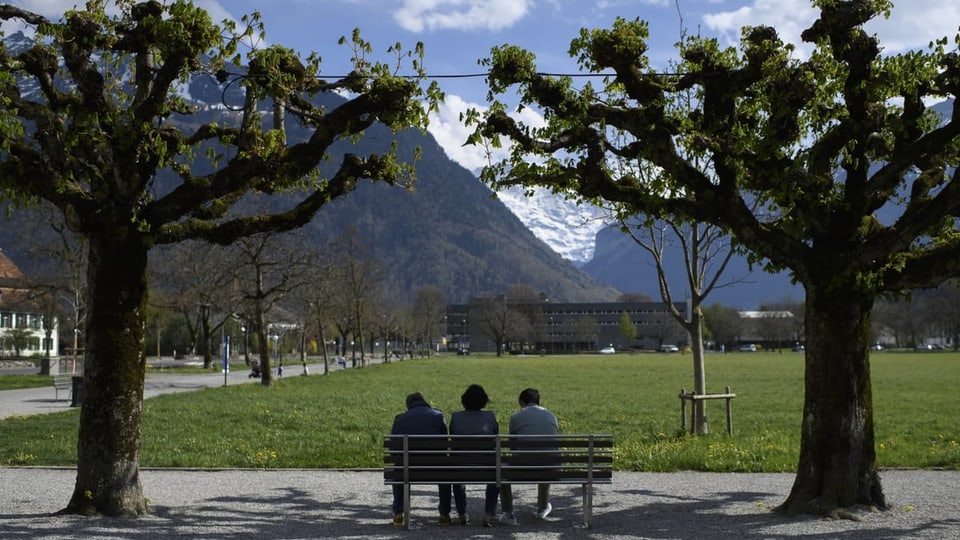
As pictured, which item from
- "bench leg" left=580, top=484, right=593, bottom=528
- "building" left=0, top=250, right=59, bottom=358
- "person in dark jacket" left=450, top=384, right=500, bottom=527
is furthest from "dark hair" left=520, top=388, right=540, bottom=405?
"building" left=0, top=250, right=59, bottom=358

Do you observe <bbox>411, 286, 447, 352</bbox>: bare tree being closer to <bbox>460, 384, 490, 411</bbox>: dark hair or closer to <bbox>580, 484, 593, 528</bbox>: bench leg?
<bbox>460, 384, 490, 411</bbox>: dark hair

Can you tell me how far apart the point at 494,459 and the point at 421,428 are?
3.00 feet

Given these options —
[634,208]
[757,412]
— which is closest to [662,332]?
[757,412]

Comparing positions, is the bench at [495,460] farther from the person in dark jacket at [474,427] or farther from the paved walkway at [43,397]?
the paved walkway at [43,397]

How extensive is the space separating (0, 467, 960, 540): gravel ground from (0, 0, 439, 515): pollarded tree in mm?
954

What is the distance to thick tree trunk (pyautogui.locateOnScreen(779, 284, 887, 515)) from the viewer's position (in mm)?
10320

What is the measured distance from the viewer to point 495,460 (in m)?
9.94

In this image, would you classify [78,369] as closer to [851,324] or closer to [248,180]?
[248,180]

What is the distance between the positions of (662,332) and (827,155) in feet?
613

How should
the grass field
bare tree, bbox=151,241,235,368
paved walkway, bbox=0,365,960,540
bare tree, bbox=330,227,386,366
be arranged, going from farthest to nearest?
bare tree, bbox=330,227,386,366 → bare tree, bbox=151,241,235,368 → the grass field → paved walkway, bbox=0,365,960,540

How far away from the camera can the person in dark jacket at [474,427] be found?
1002 cm

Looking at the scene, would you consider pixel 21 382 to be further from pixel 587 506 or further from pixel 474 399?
pixel 587 506

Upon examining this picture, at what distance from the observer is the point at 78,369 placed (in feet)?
155

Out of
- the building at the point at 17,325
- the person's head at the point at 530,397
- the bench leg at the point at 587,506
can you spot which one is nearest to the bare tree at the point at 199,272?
the building at the point at 17,325
